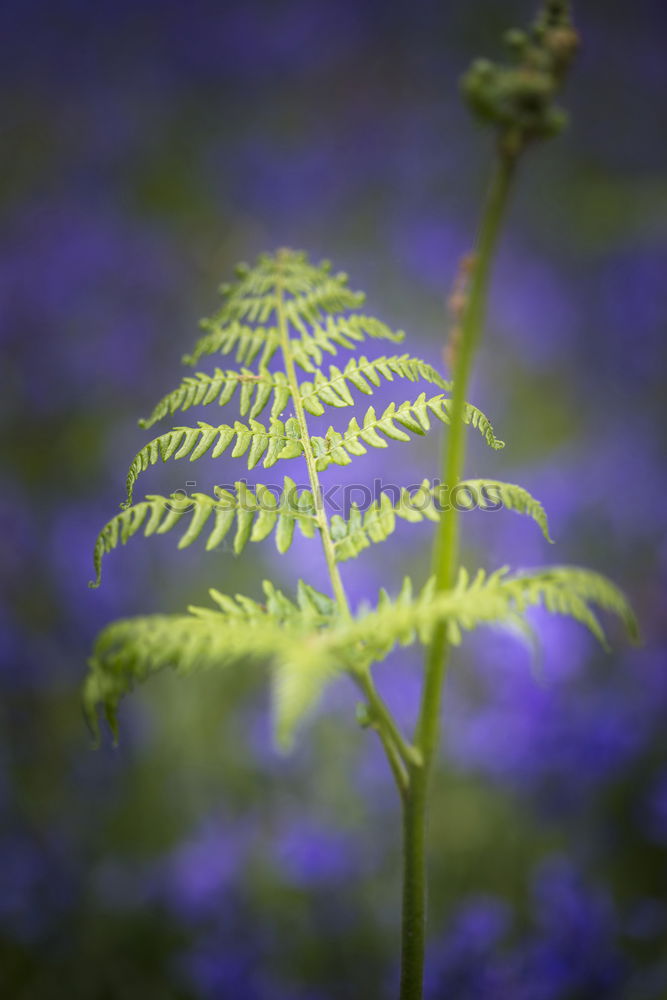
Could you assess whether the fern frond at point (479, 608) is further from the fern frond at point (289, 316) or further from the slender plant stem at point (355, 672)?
the fern frond at point (289, 316)

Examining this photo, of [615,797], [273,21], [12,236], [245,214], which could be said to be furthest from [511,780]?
[273,21]

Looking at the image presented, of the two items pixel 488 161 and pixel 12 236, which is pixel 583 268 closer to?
pixel 488 161

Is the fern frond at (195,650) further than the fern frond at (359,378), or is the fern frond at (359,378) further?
the fern frond at (359,378)

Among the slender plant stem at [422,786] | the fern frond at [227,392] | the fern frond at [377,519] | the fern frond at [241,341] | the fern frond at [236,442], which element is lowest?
the slender plant stem at [422,786]

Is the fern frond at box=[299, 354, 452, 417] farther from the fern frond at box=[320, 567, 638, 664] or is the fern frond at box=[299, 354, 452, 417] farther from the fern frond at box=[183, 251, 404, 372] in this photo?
the fern frond at box=[320, 567, 638, 664]

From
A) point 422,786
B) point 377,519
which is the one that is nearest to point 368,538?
point 377,519

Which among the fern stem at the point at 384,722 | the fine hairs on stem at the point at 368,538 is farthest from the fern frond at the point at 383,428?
the fern stem at the point at 384,722

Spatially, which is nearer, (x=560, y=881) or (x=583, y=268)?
(x=560, y=881)

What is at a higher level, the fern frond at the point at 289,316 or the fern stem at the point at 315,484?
the fern frond at the point at 289,316
